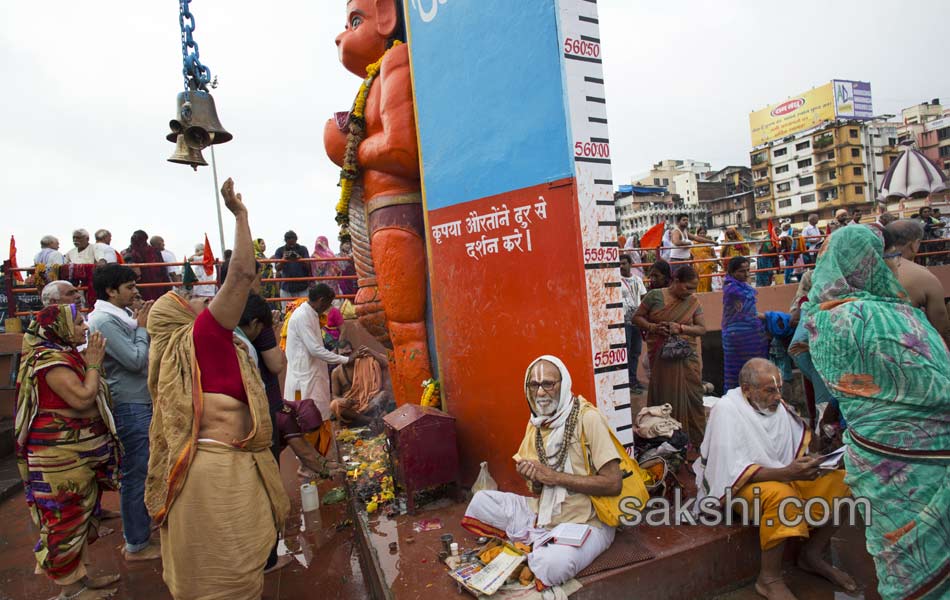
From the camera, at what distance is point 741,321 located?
556 centimetres

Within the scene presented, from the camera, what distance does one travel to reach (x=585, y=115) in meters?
3.30

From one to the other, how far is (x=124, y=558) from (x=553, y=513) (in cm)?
324

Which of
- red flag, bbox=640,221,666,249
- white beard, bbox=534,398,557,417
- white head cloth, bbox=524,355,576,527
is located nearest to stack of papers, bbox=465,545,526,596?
white head cloth, bbox=524,355,576,527

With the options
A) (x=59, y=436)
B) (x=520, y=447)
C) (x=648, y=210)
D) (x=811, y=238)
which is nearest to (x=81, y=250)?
(x=59, y=436)

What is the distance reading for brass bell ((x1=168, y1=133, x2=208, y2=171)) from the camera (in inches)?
129

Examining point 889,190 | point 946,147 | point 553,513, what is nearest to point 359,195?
point 553,513

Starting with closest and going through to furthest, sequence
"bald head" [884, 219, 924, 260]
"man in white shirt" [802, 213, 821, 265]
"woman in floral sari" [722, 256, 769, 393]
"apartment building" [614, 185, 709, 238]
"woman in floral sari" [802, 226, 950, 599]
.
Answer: "woman in floral sari" [802, 226, 950, 599], "bald head" [884, 219, 924, 260], "woman in floral sari" [722, 256, 769, 393], "man in white shirt" [802, 213, 821, 265], "apartment building" [614, 185, 709, 238]

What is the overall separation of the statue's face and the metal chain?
7.69 feet

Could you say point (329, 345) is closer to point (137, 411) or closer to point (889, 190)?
point (137, 411)

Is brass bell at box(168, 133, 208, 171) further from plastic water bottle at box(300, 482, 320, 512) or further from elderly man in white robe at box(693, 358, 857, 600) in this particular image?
elderly man in white robe at box(693, 358, 857, 600)

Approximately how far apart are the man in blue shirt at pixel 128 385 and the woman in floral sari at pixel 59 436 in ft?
0.83

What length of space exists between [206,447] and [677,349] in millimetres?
3744

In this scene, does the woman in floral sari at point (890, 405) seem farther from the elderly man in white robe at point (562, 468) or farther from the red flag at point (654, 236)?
the red flag at point (654, 236)

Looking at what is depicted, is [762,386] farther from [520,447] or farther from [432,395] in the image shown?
[432,395]
